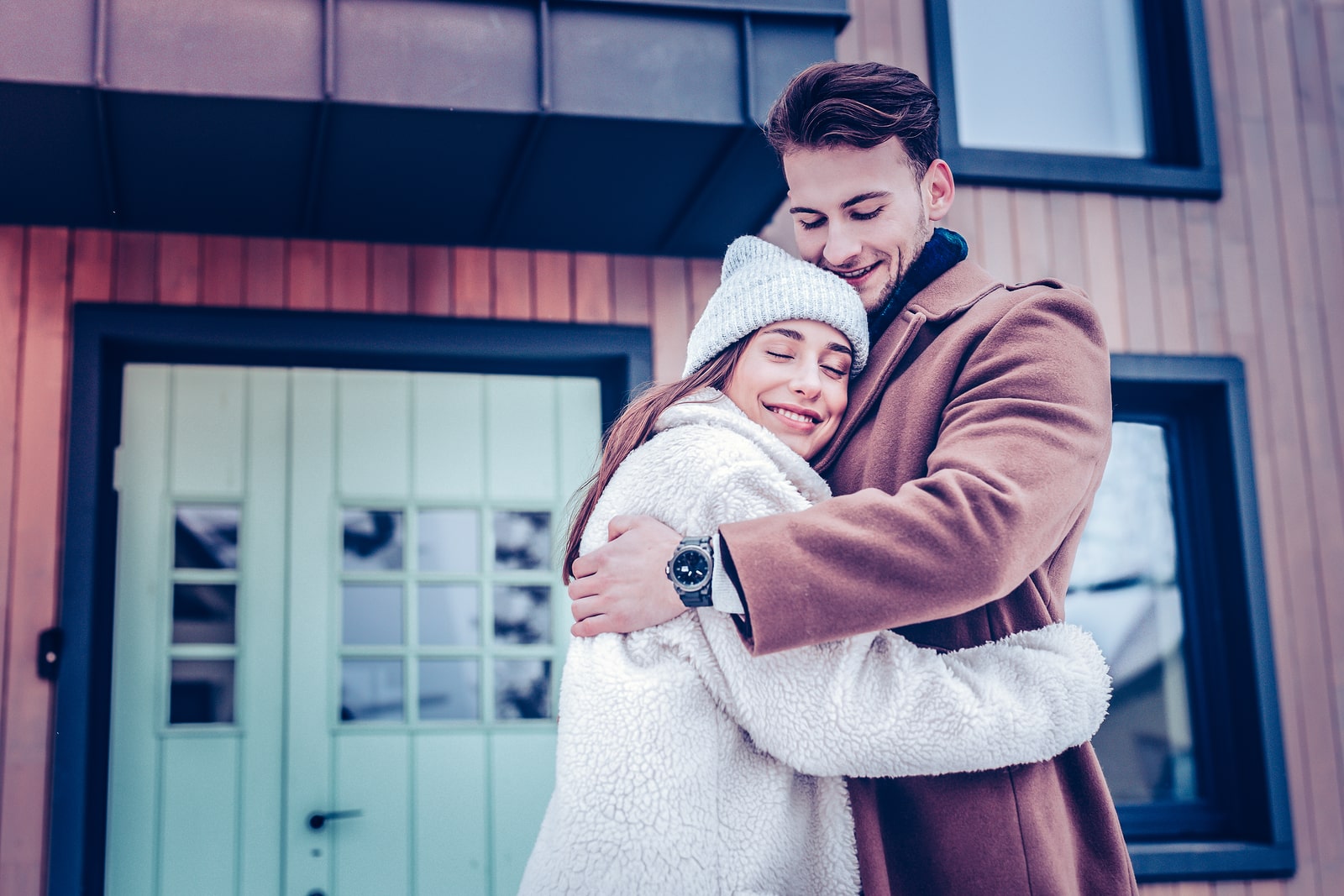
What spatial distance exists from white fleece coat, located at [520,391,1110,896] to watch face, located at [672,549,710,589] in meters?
0.06

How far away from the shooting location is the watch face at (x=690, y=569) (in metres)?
1.37

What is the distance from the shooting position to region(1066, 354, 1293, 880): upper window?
404 centimetres

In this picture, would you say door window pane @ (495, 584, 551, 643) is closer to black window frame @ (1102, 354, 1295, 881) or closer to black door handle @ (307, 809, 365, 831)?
black door handle @ (307, 809, 365, 831)

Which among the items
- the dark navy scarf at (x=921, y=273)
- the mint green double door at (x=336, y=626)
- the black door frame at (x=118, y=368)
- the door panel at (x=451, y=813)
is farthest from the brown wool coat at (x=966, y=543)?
the door panel at (x=451, y=813)

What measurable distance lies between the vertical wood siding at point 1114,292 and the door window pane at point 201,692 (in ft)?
1.36

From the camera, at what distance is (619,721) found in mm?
1361

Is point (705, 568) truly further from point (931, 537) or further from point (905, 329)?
point (905, 329)

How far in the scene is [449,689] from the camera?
3951 mm

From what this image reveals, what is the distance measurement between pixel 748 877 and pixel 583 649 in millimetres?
315

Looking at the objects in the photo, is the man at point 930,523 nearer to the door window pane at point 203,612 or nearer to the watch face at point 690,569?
the watch face at point 690,569

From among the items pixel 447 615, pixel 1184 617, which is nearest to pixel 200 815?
pixel 447 615

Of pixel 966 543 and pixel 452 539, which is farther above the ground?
pixel 452 539

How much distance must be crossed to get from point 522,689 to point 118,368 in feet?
5.12

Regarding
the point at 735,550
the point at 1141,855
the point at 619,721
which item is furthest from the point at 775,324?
the point at 1141,855
